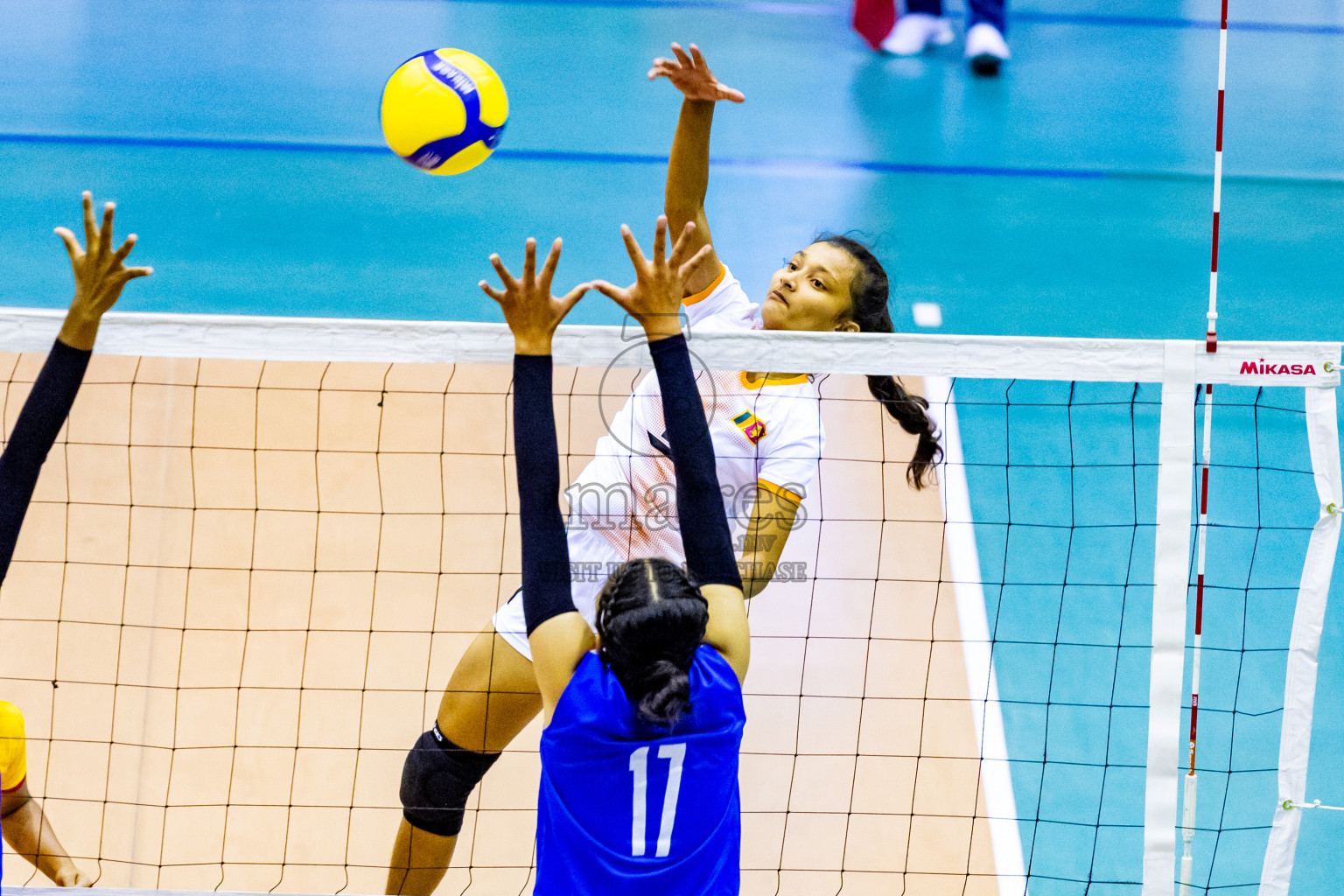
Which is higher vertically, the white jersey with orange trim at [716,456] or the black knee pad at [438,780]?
the white jersey with orange trim at [716,456]

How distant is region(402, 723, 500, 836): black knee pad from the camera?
10.3 feet

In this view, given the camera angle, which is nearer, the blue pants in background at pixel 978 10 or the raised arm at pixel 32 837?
the raised arm at pixel 32 837

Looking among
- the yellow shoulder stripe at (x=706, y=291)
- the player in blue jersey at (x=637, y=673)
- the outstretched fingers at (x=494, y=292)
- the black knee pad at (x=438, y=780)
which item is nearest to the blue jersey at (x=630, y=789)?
the player in blue jersey at (x=637, y=673)

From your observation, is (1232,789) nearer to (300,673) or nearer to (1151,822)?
(1151,822)

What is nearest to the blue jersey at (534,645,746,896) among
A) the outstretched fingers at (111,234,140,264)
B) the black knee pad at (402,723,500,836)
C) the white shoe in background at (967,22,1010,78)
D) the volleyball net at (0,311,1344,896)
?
the volleyball net at (0,311,1344,896)

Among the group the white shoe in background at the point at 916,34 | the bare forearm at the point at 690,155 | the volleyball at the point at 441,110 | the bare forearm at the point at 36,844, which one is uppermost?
the white shoe in background at the point at 916,34

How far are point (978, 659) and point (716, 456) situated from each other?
174cm

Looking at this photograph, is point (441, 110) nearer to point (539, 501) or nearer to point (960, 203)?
point (539, 501)

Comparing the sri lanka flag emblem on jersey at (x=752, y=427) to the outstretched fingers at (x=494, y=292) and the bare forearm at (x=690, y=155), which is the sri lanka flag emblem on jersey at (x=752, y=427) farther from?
the outstretched fingers at (x=494, y=292)

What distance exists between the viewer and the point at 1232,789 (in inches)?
154

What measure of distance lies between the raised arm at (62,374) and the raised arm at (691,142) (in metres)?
1.28

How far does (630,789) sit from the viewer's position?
7.02 feet

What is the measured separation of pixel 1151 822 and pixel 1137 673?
1.58 m

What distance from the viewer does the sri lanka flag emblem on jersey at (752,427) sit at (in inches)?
116
